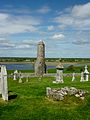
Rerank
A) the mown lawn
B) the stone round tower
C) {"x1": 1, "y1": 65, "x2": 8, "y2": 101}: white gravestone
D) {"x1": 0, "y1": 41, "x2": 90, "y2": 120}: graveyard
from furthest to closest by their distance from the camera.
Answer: the stone round tower < {"x1": 1, "y1": 65, "x2": 8, "y2": 101}: white gravestone < {"x1": 0, "y1": 41, "x2": 90, "y2": 120}: graveyard < the mown lawn

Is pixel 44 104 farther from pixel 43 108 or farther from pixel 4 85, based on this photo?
pixel 4 85

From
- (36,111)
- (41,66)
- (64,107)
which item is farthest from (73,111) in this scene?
(41,66)

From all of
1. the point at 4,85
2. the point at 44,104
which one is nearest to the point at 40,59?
the point at 4,85

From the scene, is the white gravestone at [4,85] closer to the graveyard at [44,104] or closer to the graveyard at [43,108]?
the graveyard at [44,104]

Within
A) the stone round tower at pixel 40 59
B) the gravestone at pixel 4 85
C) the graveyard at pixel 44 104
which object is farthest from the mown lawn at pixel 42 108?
the stone round tower at pixel 40 59

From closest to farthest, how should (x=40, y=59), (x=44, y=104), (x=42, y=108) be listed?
1. (x=42, y=108)
2. (x=44, y=104)
3. (x=40, y=59)

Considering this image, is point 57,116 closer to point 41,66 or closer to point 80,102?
point 80,102

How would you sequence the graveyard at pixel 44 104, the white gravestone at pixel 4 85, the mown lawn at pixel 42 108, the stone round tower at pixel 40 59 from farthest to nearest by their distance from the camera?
1. the stone round tower at pixel 40 59
2. the white gravestone at pixel 4 85
3. the graveyard at pixel 44 104
4. the mown lawn at pixel 42 108

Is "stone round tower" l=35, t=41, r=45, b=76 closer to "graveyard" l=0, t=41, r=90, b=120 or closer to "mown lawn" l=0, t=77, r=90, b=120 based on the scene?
"graveyard" l=0, t=41, r=90, b=120

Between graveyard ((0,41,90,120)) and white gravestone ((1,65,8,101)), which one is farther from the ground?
white gravestone ((1,65,8,101))

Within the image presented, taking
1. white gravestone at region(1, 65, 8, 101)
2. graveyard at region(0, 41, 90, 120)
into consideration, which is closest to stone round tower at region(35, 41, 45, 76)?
graveyard at region(0, 41, 90, 120)

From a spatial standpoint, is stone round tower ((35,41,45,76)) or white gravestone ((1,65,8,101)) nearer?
white gravestone ((1,65,8,101))

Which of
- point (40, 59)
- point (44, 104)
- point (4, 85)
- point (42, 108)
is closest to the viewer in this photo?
point (42, 108)

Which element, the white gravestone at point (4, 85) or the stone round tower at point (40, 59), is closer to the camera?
the white gravestone at point (4, 85)
